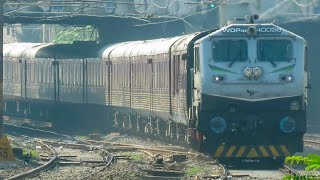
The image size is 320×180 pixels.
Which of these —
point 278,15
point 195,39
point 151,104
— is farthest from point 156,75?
point 278,15

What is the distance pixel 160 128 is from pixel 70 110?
13418 millimetres

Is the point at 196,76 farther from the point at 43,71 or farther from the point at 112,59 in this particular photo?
the point at 43,71

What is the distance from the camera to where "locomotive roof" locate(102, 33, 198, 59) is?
22078 mm

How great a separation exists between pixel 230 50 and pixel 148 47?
350 inches

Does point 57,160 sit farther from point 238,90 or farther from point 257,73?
point 257,73

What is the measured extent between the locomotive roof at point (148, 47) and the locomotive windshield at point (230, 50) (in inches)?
55.0

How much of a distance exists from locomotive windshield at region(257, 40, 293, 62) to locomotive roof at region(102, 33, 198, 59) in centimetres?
178

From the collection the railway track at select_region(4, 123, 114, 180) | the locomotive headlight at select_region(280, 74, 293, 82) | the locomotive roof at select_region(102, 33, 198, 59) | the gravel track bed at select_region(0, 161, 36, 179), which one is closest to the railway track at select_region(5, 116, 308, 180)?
the railway track at select_region(4, 123, 114, 180)

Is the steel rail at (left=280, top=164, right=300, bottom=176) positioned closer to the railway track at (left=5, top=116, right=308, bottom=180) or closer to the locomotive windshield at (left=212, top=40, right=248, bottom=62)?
the railway track at (left=5, top=116, right=308, bottom=180)

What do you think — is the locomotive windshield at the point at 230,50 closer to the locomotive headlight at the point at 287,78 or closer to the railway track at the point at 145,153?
the locomotive headlight at the point at 287,78

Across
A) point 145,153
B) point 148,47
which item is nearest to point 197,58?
point 145,153

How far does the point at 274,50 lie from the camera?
1945cm

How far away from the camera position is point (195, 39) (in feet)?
67.0

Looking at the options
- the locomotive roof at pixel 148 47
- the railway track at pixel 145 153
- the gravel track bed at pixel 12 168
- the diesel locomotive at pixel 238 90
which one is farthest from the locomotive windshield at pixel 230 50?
the gravel track bed at pixel 12 168
